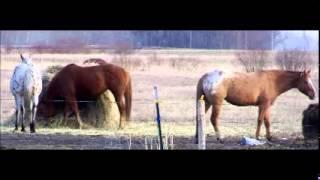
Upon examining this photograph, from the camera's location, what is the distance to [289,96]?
326 inches

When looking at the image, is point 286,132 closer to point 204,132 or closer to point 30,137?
point 204,132

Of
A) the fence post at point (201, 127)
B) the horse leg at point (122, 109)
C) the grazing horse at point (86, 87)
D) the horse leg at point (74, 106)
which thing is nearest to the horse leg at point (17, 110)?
the grazing horse at point (86, 87)

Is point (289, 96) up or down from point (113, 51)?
down

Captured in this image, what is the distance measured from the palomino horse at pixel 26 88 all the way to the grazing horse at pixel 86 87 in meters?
0.12

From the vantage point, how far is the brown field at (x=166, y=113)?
8.14m

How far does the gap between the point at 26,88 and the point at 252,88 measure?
9.20 ft

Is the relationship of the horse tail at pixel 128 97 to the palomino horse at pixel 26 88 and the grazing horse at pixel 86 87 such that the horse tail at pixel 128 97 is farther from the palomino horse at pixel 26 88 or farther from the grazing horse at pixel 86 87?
the palomino horse at pixel 26 88

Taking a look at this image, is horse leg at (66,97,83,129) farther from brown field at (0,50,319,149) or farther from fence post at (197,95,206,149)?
fence post at (197,95,206,149)

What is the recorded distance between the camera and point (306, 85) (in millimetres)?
8250

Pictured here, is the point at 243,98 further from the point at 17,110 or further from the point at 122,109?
the point at 17,110

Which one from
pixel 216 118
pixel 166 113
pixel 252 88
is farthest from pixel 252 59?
pixel 166 113
